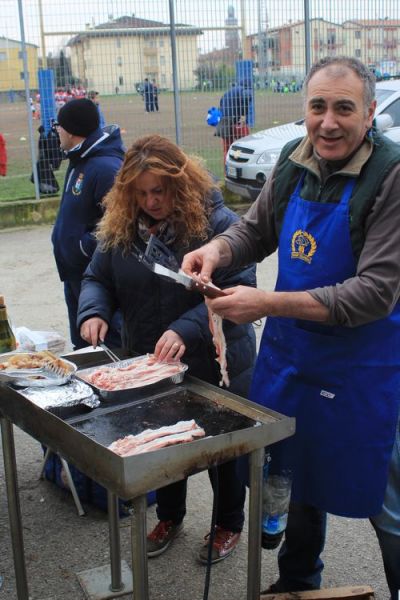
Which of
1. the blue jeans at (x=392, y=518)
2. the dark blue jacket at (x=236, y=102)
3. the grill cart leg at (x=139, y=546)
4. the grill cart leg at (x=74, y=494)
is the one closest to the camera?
the grill cart leg at (x=139, y=546)

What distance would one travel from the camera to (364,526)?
349cm

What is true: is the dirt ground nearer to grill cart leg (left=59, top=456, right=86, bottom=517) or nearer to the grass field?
grill cart leg (left=59, top=456, right=86, bottom=517)

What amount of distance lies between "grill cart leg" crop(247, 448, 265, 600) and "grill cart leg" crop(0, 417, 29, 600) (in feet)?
2.92

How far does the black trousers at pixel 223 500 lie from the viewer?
10.4 ft

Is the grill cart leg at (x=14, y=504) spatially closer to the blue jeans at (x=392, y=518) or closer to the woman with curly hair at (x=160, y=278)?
the woman with curly hair at (x=160, y=278)

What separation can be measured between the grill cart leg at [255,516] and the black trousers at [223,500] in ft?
2.35

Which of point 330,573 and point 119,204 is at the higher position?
point 119,204

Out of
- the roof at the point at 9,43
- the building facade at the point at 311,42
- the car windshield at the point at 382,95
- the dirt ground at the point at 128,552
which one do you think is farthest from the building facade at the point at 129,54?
the dirt ground at the point at 128,552

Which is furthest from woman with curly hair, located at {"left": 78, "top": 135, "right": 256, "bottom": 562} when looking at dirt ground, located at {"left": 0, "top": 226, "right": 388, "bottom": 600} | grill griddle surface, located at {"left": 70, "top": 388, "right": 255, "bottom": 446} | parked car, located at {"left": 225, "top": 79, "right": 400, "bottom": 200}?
parked car, located at {"left": 225, "top": 79, "right": 400, "bottom": 200}

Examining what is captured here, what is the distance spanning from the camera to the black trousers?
125 inches

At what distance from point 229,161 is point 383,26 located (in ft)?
10.1

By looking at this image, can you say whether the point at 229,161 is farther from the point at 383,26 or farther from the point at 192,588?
the point at 192,588

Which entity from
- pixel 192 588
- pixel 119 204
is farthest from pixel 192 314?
pixel 192 588

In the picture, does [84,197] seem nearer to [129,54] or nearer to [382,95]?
[129,54]
